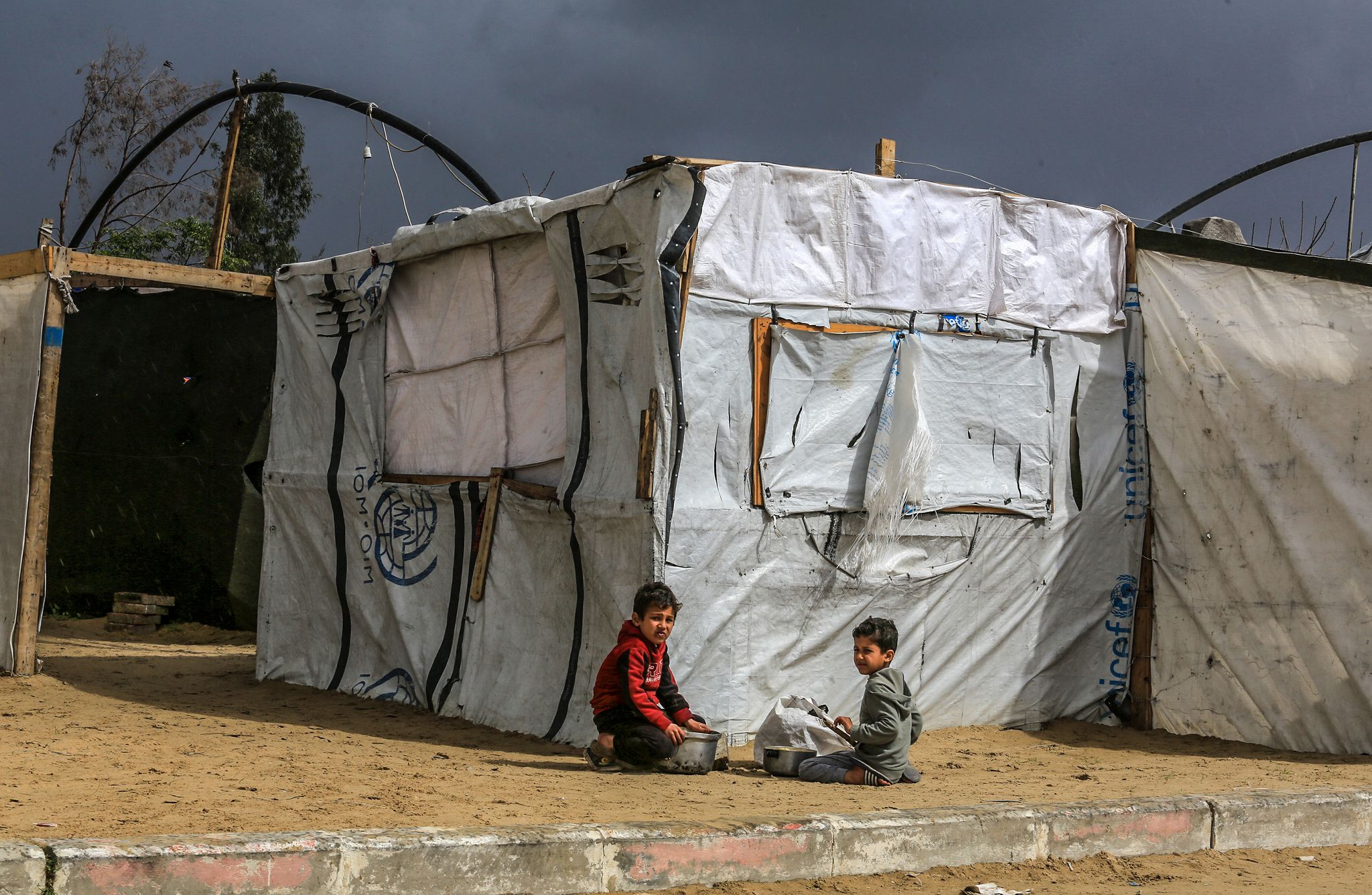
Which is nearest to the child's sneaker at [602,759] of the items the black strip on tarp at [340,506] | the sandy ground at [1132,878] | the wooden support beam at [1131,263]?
the sandy ground at [1132,878]

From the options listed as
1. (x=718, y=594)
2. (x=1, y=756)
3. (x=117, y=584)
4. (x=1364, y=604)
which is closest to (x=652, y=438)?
(x=718, y=594)

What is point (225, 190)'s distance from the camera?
46.0 feet

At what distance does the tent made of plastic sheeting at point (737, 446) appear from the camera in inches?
257

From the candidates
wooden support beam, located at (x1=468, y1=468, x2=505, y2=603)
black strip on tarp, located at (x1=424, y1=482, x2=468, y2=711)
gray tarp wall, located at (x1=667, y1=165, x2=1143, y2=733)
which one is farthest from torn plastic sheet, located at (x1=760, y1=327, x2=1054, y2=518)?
black strip on tarp, located at (x1=424, y1=482, x2=468, y2=711)

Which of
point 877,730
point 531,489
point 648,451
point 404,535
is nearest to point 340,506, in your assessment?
point 404,535

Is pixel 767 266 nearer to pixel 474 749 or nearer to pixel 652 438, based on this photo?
pixel 652 438

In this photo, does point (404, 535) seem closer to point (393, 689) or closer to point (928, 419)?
point (393, 689)

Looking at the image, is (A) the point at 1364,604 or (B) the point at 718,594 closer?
(B) the point at 718,594

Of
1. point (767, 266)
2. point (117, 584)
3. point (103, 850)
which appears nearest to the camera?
point (103, 850)

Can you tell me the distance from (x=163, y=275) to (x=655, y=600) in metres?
4.98

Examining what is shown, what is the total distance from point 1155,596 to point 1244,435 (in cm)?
108

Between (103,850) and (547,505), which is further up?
(547,505)

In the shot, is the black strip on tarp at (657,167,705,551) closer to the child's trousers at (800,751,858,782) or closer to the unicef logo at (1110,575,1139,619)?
the child's trousers at (800,751,858,782)

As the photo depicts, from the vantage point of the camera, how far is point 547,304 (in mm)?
7383
